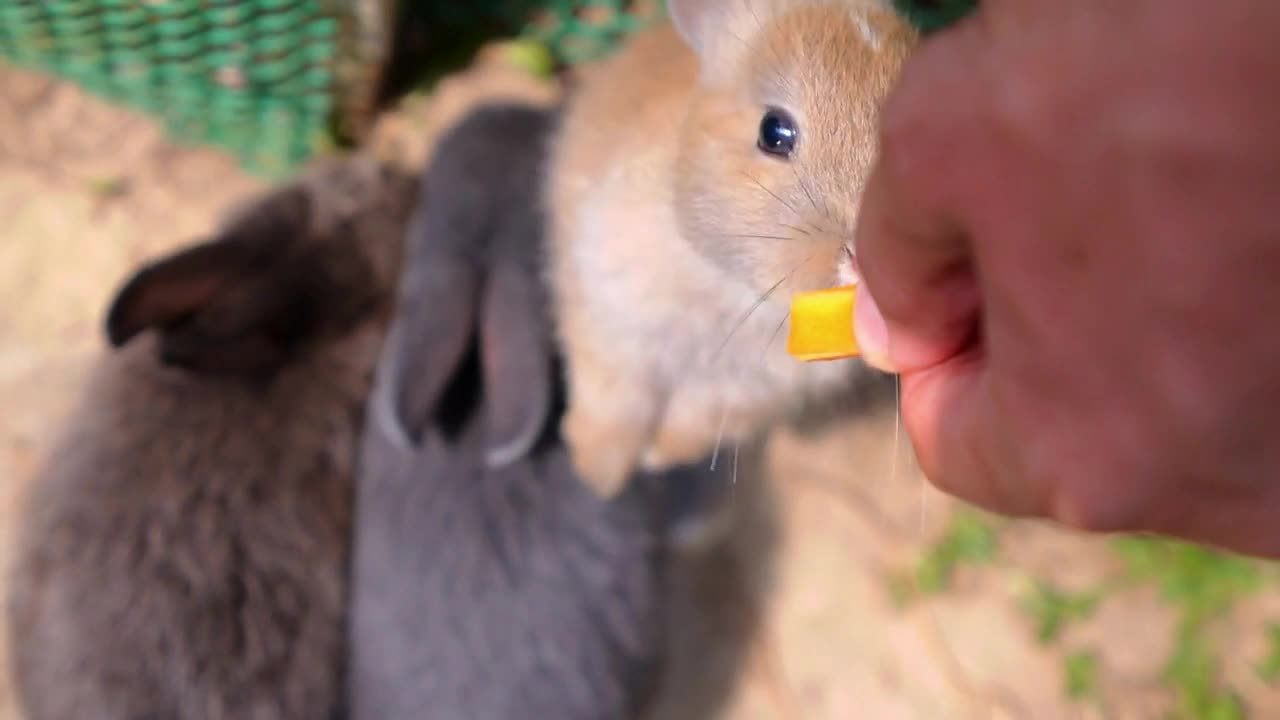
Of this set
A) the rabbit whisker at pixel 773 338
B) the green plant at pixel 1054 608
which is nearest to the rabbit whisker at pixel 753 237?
the rabbit whisker at pixel 773 338

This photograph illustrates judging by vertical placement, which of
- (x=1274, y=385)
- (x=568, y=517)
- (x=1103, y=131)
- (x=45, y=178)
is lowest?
(x=568, y=517)

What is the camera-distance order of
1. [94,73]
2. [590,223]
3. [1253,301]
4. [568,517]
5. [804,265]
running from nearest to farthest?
[1253,301], [804,265], [590,223], [568,517], [94,73]

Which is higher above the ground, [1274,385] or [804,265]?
[1274,385]

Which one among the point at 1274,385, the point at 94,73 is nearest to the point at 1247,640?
the point at 1274,385

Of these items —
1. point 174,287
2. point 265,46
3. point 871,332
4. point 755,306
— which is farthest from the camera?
point 265,46

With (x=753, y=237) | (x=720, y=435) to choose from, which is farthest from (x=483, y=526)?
(x=753, y=237)

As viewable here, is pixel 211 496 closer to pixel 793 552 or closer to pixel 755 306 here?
pixel 755 306

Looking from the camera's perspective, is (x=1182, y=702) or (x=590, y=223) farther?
(x=1182, y=702)

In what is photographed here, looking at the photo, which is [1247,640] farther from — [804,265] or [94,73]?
[94,73]
